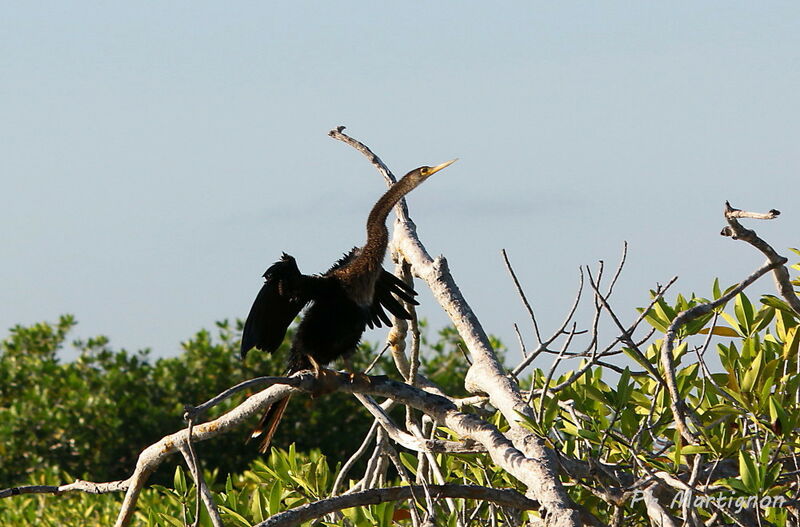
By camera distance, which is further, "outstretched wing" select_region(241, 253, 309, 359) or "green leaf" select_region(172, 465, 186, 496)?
"outstretched wing" select_region(241, 253, 309, 359)

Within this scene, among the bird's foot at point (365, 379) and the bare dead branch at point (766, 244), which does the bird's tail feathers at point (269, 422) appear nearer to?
the bird's foot at point (365, 379)

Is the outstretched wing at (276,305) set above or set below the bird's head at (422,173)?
below

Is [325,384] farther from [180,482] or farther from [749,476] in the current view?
[749,476]

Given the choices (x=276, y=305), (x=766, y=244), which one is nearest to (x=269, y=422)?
Answer: (x=276, y=305)

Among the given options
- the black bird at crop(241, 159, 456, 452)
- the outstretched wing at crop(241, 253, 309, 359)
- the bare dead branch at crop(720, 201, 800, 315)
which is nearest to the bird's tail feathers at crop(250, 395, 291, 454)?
the black bird at crop(241, 159, 456, 452)

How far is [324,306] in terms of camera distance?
395 cm

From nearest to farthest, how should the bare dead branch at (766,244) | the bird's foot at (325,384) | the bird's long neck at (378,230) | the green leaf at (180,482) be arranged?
the bare dead branch at (766,244), the green leaf at (180,482), the bird's foot at (325,384), the bird's long neck at (378,230)

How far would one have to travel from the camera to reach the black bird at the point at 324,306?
3762 mm

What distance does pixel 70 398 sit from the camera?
9242 mm

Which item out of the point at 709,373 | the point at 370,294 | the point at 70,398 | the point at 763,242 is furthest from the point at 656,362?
the point at 70,398

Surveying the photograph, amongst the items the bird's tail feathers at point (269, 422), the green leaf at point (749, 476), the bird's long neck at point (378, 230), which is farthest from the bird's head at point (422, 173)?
the green leaf at point (749, 476)

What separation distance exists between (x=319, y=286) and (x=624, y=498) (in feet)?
5.62

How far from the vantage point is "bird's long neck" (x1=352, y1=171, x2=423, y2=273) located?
3.99m

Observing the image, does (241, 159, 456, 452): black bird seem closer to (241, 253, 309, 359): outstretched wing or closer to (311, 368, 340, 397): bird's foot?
(241, 253, 309, 359): outstretched wing
